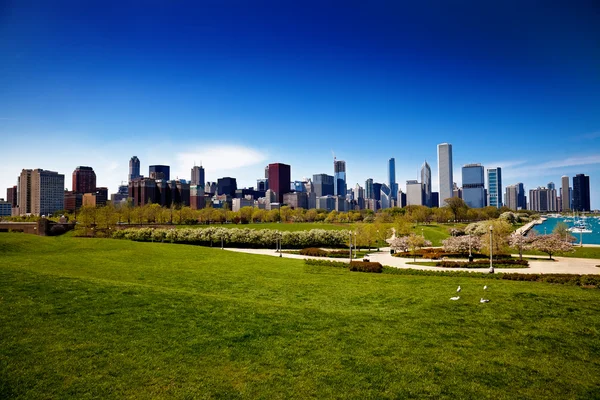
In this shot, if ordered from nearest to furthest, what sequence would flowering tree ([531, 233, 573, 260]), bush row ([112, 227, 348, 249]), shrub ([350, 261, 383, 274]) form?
shrub ([350, 261, 383, 274])
flowering tree ([531, 233, 573, 260])
bush row ([112, 227, 348, 249])

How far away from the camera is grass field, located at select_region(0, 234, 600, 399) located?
Result: 8.26 metres

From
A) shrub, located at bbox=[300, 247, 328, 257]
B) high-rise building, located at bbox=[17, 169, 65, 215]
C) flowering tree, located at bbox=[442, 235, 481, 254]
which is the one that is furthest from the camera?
high-rise building, located at bbox=[17, 169, 65, 215]

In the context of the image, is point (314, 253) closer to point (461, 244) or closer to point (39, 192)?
point (461, 244)

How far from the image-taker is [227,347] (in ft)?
33.9

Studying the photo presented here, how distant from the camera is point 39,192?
587ft

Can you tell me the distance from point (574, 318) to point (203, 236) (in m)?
59.7

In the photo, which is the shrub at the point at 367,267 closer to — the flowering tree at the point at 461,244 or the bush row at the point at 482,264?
the bush row at the point at 482,264

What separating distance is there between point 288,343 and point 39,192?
21933 cm

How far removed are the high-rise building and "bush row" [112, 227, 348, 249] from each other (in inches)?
5825

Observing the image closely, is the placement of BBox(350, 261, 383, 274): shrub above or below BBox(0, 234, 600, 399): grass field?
below

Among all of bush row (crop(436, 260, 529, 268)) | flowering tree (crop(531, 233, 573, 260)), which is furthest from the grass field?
flowering tree (crop(531, 233, 573, 260))

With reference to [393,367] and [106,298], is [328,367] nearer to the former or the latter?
[393,367]

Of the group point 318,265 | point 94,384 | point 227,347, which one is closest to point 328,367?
point 227,347

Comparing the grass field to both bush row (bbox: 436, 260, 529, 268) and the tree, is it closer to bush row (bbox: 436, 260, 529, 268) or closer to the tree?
bush row (bbox: 436, 260, 529, 268)
